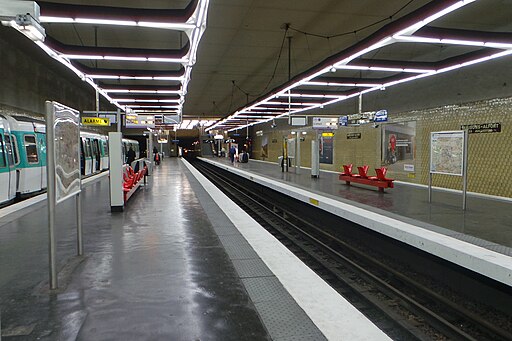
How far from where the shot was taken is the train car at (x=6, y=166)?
8320 mm

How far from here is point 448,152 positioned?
313 inches

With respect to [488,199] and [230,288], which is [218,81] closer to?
[488,199]

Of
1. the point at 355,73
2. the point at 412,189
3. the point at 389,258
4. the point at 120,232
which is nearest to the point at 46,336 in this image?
the point at 120,232

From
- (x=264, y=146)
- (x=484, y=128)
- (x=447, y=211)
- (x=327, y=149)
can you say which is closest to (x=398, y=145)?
(x=484, y=128)

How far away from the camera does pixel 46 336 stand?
231 centimetres

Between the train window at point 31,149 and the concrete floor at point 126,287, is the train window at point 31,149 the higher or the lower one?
the higher one

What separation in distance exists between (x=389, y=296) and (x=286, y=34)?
311 inches

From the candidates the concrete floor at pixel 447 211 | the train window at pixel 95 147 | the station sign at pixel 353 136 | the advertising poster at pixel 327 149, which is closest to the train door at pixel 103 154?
the train window at pixel 95 147

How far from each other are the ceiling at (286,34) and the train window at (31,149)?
2468 mm

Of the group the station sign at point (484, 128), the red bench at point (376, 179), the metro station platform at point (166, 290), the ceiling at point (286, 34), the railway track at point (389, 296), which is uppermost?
the ceiling at point (286, 34)

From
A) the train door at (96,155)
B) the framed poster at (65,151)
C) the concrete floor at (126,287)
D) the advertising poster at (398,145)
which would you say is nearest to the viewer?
the concrete floor at (126,287)

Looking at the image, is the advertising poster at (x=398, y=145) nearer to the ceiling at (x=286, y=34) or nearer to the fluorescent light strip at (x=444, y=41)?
the ceiling at (x=286, y=34)

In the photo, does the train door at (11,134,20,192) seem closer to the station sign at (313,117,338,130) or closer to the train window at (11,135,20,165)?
the train window at (11,135,20,165)

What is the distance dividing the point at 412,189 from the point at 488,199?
8.05ft
